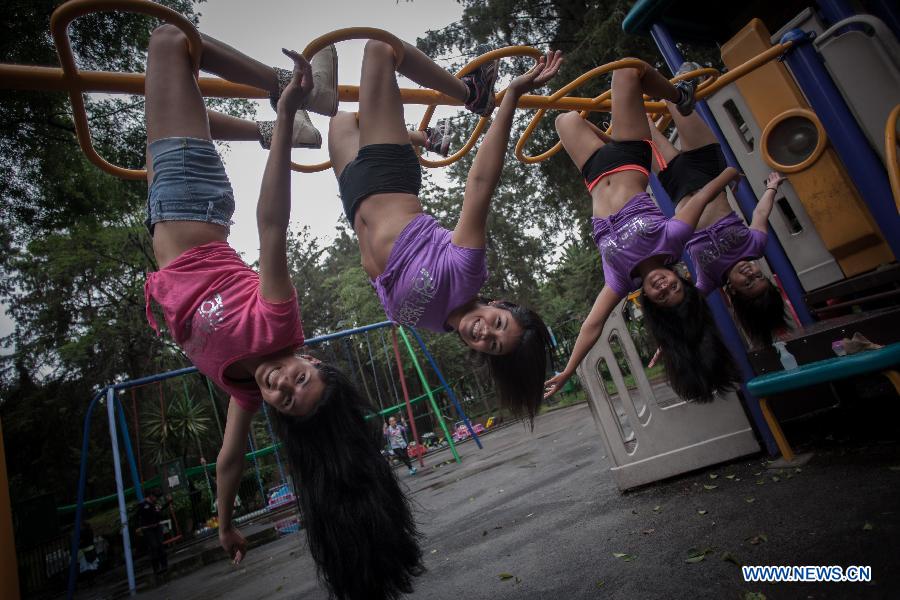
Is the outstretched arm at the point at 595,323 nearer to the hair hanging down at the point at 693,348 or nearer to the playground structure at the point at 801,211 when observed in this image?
the hair hanging down at the point at 693,348

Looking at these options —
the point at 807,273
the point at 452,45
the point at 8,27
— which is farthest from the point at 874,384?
the point at 8,27

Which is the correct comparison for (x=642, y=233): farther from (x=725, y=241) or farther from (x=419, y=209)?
(x=419, y=209)

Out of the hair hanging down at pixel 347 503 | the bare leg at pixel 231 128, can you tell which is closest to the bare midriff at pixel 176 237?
the bare leg at pixel 231 128

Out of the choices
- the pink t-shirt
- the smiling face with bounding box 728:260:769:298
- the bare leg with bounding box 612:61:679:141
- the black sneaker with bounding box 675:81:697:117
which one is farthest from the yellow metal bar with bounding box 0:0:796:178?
the smiling face with bounding box 728:260:769:298

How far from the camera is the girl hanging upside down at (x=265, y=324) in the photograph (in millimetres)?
1803

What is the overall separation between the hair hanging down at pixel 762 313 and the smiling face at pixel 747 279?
0.13 ft

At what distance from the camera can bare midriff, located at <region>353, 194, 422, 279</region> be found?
212 centimetres

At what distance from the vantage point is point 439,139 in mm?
2996

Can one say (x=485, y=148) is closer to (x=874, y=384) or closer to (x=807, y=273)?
(x=807, y=273)

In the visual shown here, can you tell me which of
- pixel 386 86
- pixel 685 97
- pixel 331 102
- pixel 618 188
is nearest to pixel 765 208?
pixel 685 97

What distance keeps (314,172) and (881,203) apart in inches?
139

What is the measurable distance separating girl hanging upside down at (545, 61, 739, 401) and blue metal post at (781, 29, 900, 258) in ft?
2.43

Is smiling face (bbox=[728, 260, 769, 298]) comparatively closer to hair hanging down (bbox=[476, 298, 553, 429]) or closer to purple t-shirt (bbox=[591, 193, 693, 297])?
purple t-shirt (bbox=[591, 193, 693, 297])

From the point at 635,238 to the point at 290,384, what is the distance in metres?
2.13
